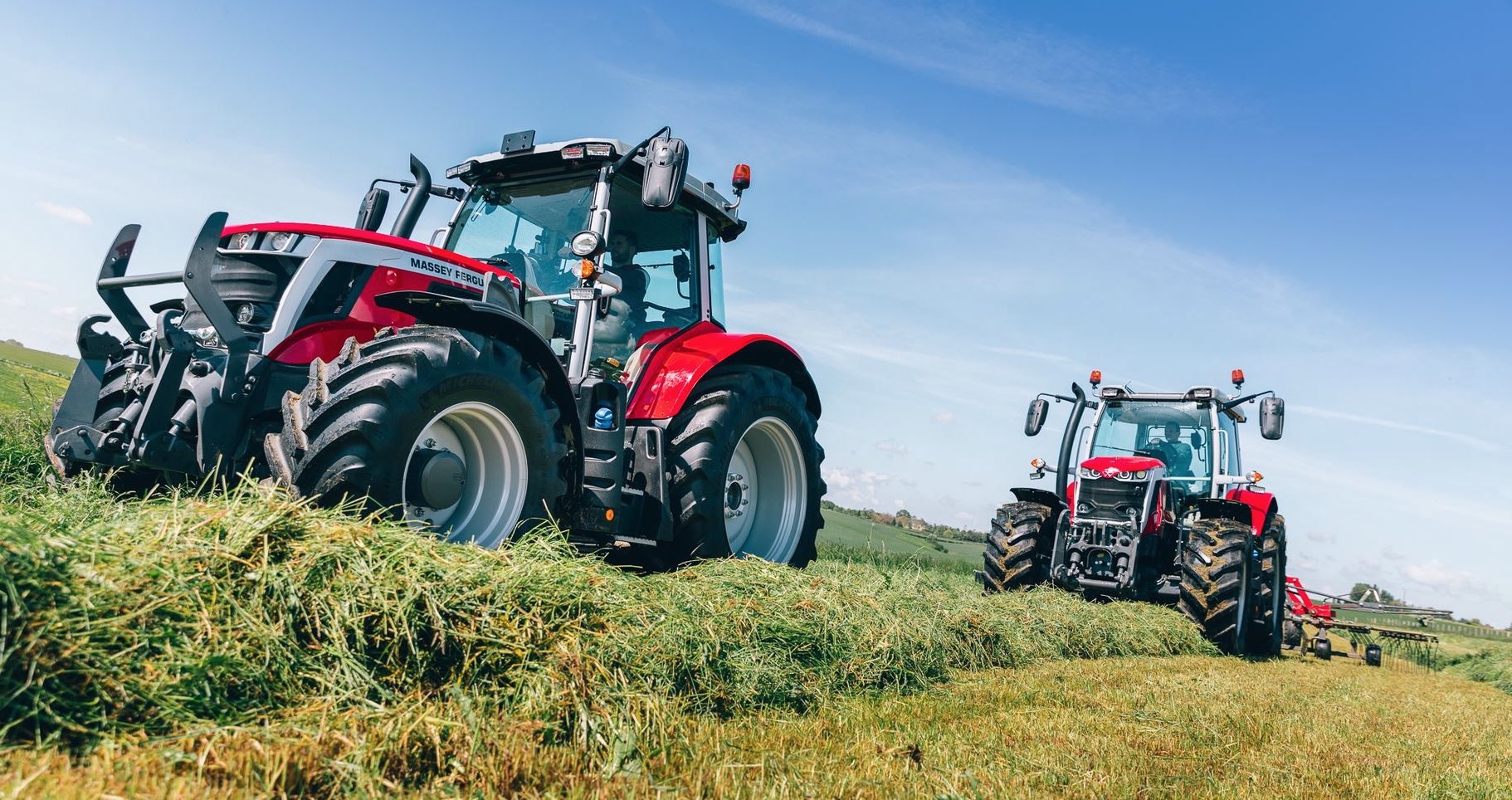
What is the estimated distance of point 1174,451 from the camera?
10039 mm

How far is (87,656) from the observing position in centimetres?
207

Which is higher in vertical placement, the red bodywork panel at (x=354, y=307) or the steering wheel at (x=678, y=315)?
the steering wheel at (x=678, y=315)

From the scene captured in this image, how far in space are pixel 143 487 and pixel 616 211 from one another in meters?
2.82

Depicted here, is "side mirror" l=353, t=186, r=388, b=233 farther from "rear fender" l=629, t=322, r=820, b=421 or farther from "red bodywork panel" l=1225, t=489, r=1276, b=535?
"red bodywork panel" l=1225, t=489, r=1276, b=535

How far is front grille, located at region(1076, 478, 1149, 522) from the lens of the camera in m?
9.14

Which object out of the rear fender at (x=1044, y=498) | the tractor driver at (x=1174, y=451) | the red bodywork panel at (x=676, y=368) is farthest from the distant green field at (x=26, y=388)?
the tractor driver at (x=1174, y=451)

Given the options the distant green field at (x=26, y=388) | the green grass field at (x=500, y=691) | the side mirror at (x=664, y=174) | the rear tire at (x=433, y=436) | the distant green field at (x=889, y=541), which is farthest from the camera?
the distant green field at (x=889, y=541)

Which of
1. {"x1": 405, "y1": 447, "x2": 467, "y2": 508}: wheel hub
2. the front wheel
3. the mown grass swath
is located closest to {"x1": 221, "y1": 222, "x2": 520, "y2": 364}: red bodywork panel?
{"x1": 405, "y1": 447, "x2": 467, "y2": 508}: wheel hub

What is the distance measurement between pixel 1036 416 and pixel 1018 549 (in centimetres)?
143

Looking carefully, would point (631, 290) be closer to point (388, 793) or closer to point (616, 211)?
point (616, 211)

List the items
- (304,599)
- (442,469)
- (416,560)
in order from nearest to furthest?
(304,599) → (416,560) → (442,469)

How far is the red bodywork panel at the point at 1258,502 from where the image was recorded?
9.52m

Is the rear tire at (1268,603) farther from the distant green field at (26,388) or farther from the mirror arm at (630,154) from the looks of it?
the distant green field at (26,388)

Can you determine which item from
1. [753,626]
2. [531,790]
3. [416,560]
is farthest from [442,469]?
[531,790]
